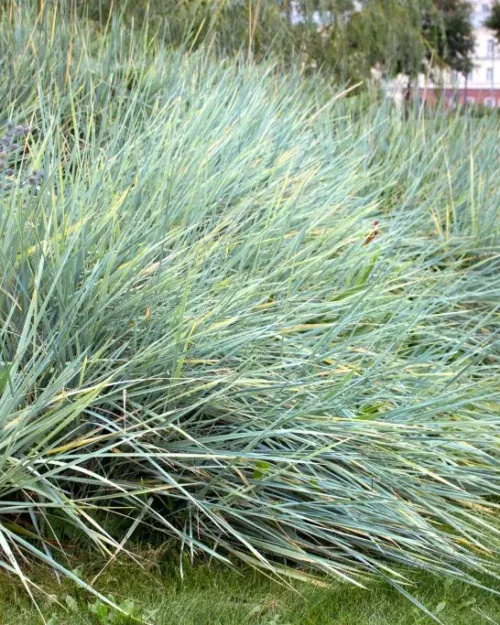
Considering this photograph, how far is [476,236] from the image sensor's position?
4500 mm

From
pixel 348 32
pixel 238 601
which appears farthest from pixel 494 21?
pixel 238 601

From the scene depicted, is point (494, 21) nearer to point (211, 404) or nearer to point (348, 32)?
point (348, 32)

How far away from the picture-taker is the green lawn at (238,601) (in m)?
2.21

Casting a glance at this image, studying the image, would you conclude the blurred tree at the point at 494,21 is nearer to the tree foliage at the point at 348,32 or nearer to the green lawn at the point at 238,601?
the tree foliage at the point at 348,32

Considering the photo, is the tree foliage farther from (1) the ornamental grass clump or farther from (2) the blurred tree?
(2) the blurred tree

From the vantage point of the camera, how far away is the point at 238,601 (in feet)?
7.72

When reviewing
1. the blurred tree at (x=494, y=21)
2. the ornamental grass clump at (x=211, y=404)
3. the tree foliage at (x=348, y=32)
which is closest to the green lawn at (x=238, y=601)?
the ornamental grass clump at (x=211, y=404)

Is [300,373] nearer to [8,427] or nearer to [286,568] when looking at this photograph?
[286,568]

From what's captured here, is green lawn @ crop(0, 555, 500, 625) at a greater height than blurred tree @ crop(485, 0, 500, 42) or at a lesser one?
lesser

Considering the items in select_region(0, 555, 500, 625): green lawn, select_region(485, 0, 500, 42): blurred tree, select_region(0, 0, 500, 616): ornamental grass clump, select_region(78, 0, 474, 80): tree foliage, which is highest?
select_region(485, 0, 500, 42): blurred tree

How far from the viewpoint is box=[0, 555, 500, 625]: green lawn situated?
2.21 metres

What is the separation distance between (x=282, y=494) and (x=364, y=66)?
7779 millimetres

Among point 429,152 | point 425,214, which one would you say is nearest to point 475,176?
point 429,152

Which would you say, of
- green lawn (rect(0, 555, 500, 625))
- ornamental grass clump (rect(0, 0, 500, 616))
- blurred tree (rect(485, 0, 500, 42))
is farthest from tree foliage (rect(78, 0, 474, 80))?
blurred tree (rect(485, 0, 500, 42))
